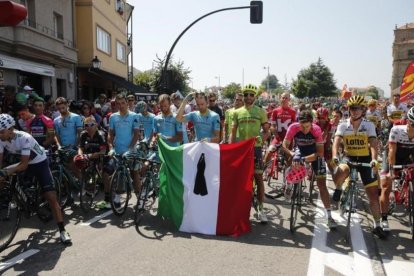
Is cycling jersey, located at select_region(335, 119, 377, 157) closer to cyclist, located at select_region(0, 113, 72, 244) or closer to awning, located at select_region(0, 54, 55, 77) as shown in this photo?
cyclist, located at select_region(0, 113, 72, 244)

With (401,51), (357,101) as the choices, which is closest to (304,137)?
(357,101)

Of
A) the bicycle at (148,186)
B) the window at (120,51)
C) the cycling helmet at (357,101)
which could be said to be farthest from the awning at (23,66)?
the window at (120,51)

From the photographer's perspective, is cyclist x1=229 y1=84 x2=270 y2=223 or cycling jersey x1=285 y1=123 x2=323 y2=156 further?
cyclist x1=229 y1=84 x2=270 y2=223

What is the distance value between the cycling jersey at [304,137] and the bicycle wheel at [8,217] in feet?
14.0

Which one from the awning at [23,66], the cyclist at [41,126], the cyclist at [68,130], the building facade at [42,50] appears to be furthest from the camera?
the building facade at [42,50]

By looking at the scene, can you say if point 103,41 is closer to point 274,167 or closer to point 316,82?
point 274,167

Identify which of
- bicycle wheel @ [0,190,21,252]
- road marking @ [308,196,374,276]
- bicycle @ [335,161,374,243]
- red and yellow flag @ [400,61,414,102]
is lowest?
road marking @ [308,196,374,276]

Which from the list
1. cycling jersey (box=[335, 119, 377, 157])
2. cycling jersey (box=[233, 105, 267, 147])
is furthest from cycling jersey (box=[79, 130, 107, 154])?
cycling jersey (box=[335, 119, 377, 157])

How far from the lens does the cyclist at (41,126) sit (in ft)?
24.7

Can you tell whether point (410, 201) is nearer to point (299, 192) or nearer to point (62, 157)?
point (299, 192)

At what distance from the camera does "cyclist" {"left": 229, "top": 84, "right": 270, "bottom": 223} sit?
6711mm

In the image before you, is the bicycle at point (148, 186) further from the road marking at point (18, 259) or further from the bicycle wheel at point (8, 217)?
the bicycle wheel at point (8, 217)

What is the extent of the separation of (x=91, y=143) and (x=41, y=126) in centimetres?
112

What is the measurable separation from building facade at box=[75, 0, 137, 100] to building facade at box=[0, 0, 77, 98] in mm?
1790
